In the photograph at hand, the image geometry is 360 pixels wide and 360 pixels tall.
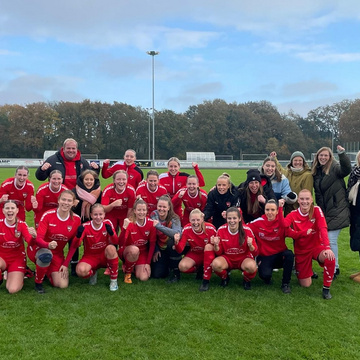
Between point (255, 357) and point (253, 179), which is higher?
point (253, 179)

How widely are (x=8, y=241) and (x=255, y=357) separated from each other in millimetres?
3157

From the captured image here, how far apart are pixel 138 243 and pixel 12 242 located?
1568mm

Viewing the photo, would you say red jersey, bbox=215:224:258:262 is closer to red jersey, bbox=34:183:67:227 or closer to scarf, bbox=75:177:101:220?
scarf, bbox=75:177:101:220

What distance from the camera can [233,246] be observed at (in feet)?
15.5

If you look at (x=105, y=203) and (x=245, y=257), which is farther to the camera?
(x=105, y=203)

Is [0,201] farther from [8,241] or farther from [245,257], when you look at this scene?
[245,257]

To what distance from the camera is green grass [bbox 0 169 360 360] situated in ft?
10.4

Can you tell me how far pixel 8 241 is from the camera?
15.0ft

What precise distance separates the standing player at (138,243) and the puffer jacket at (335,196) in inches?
92.2

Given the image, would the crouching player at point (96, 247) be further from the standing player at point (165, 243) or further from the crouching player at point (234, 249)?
the crouching player at point (234, 249)

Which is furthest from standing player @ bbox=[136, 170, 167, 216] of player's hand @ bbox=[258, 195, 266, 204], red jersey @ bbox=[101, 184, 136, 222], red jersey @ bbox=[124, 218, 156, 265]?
player's hand @ bbox=[258, 195, 266, 204]

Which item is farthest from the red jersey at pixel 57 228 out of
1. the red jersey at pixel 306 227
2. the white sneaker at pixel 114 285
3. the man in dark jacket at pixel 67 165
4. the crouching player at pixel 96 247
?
the red jersey at pixel 306 227

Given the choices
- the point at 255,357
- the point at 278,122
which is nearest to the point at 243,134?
the point at 278,122

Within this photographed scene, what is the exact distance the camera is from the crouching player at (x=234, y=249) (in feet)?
15.1
